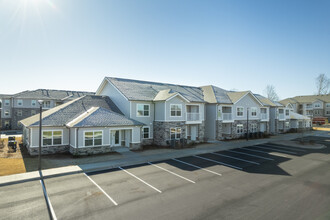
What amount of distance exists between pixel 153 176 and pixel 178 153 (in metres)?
7.08

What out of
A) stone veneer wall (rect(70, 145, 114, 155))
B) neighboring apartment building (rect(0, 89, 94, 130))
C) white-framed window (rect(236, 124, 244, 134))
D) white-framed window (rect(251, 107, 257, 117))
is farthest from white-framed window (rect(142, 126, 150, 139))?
neighboring apartment building (rect(0, 89, 94, 130))

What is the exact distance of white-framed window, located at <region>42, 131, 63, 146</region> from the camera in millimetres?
18222

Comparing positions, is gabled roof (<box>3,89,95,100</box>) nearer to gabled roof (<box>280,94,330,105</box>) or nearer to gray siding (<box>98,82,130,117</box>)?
gray siding (<box>98,82,130,117</box>)

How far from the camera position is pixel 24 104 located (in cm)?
4362

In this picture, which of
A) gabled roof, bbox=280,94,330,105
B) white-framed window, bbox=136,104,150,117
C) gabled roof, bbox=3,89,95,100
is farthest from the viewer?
gabled roof, bbox=280,94,330,105

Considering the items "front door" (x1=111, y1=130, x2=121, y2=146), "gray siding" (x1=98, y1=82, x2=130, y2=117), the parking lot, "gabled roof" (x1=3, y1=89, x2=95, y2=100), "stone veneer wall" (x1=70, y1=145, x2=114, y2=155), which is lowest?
the parking lot

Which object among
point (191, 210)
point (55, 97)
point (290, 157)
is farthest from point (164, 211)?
point (55, 97)

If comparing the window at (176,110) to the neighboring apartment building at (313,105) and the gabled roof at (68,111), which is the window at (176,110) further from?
the neighboring apartment building at (313,105)

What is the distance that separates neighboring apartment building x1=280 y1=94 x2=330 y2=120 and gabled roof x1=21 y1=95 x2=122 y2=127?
61904 mm

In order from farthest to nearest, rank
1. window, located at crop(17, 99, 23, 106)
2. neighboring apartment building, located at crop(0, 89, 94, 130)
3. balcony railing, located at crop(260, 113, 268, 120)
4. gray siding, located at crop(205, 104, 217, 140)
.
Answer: window, located at crop(17, 99, 23, 106)
neighboring apartment building, located at crop(0, 89, 94, 130)
balcony railing, located at crop(260, 113, 268, 120)
gray siding, located at crop(205, 104, 217, 140)

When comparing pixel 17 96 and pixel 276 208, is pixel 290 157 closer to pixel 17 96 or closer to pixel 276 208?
pixel 276 208

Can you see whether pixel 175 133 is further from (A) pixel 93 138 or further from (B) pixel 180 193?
(B) pixel 180 193

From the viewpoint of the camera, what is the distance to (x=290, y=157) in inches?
731

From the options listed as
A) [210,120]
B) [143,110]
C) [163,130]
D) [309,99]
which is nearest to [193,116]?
[210,120]
